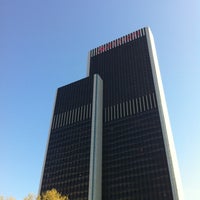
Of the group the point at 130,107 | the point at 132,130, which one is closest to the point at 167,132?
the point at 132,130

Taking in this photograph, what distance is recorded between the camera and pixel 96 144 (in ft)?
395

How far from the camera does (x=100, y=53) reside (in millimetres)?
173625

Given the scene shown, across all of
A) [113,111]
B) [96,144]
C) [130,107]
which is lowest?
[96,144]

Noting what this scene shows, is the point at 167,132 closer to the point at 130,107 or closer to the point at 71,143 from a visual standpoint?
the point at 130,107

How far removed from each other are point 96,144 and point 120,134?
13736mm

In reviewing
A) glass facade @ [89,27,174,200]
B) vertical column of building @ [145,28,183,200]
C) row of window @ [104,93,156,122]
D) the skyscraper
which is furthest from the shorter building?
vertical column of building @ [145,28,183,200]

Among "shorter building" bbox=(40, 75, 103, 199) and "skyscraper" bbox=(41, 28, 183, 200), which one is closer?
"skyscraper" bbox=(41, 28, 183, 200)

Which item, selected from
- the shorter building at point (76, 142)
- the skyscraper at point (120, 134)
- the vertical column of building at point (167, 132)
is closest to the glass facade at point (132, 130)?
the skyscraper at point (120, 134)

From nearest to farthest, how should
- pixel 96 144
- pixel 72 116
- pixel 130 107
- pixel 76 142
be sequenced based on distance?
pixel 96 144 < pixel 76 142 < pixel 130 107 < pixel 72 116

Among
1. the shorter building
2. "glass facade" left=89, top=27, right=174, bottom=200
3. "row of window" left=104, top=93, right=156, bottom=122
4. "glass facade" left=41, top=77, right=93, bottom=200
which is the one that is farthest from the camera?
"row of window" left=104, top=93, right=156, bottom=122

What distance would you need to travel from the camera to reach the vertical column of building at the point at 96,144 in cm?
10712

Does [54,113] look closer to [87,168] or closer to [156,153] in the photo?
[87,168]

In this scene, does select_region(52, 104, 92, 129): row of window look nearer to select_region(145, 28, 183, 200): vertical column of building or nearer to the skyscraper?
the skyscraper

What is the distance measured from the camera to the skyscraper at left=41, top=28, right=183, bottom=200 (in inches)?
4072
